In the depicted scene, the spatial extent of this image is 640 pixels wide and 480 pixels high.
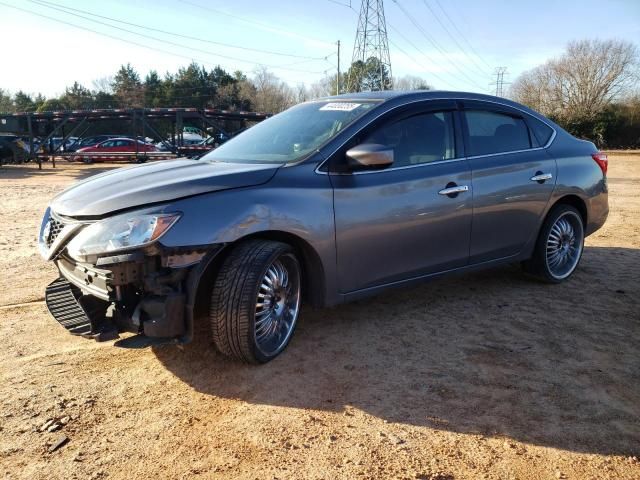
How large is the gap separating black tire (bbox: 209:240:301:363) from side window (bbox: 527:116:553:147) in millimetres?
3043

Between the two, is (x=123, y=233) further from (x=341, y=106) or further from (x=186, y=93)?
(x=186, y=93)

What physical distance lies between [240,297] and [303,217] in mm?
650

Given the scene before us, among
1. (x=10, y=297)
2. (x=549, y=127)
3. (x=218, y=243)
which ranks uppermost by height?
(x=549, y=127)

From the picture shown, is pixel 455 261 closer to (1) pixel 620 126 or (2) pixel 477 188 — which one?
(2) pixel 477 188

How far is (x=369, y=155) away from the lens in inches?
130

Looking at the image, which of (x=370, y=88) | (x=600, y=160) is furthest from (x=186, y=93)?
(x=600, y=160)

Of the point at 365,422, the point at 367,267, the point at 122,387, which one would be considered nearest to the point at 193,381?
the point at 122,387

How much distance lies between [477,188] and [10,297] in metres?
4.10

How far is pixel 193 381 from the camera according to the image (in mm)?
3090

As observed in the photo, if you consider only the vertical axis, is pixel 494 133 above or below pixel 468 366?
above

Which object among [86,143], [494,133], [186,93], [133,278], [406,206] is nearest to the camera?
[133,278]

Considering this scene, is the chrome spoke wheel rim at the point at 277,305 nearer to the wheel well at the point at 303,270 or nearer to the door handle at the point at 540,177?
the wheel well at the point at 303,270

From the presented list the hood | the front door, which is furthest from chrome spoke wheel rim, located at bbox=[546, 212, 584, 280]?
the hood

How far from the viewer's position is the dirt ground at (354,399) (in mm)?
2365
